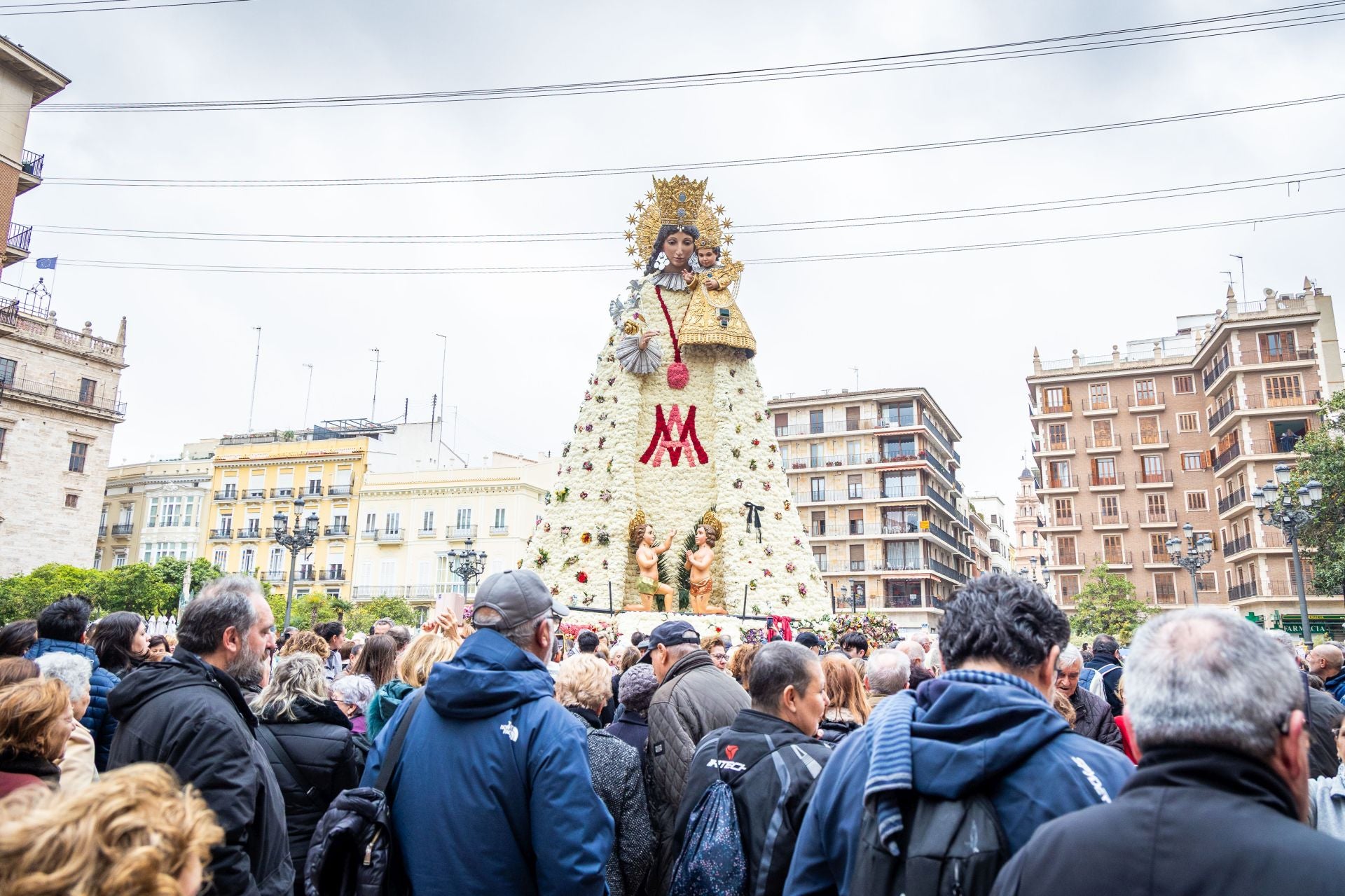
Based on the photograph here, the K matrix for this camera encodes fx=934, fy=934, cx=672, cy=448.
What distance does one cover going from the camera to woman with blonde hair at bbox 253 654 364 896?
4258mm

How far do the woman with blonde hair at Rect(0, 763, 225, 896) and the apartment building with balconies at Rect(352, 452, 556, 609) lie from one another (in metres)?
A: 45.5

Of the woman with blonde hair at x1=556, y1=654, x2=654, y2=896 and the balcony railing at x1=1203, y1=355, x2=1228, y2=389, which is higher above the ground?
the balcony railing at x1=1203, y1=355, x2=1228, y2=389

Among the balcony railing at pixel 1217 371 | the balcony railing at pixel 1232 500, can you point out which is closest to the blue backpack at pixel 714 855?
the balcony railing at pixel 1232 500

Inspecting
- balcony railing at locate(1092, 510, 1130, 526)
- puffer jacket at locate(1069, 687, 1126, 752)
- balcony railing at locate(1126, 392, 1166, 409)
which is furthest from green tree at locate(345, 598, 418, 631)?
balcony railing at locate(1126, 392, 1166, 409)

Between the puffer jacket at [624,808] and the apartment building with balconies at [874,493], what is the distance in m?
53.4

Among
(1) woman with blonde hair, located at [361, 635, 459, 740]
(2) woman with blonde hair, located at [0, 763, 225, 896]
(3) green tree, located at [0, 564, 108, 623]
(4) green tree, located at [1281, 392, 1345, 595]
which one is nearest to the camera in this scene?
(2) woman with blonde hair, located at [0, 763, 225, 896]

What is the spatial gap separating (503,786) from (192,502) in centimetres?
5577

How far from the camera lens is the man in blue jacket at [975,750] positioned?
2.35 meters

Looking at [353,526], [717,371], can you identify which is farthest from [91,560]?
[717,371]

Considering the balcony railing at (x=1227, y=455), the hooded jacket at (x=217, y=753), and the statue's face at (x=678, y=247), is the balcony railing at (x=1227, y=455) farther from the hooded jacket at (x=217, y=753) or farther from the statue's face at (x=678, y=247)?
the hooded jacket at (x=217, y=753)

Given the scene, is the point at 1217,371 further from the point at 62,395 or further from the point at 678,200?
the point at 62,395

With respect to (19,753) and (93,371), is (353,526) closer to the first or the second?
(93,371)

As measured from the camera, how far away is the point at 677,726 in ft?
15.2

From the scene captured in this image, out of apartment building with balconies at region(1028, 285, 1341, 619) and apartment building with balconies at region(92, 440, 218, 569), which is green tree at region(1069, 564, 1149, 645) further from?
apartment building with balconies at region(92, 440, 218, 569)
